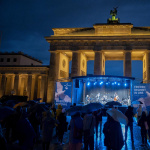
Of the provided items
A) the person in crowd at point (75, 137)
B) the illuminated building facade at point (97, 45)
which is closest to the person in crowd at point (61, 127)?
the person in crowd at point (75, 137)

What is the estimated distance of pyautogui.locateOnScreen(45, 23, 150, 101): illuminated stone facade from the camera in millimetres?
34719

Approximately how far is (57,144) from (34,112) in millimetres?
1826

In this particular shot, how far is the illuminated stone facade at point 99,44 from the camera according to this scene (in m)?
34.7

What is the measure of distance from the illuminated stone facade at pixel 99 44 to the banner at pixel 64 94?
10.6 m

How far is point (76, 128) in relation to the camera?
6168 mm

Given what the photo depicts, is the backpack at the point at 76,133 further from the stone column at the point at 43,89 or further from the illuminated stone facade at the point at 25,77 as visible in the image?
the illuminated stone facade at the point at 25,77

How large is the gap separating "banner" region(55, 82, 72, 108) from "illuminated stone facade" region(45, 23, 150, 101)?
10.6 metres

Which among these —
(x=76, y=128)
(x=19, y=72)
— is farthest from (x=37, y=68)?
(x=76, y=128)

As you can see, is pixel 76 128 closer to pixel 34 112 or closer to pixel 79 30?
pixel 34 112

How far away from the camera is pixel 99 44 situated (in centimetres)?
3553

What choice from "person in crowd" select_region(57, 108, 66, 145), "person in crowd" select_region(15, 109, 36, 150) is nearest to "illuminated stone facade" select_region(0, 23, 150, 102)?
"person in crowd" select_region(57, 108, 66, 145)

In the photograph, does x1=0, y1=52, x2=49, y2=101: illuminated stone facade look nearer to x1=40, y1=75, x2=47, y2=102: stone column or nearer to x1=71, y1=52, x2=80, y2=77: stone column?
x1=40, y1=75, x2=47, y2=102: stone column

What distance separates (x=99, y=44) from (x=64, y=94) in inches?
596

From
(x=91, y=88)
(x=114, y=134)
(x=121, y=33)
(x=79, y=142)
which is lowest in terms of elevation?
(x=79, y=142)
